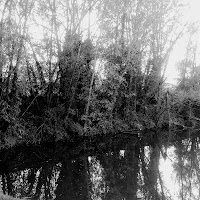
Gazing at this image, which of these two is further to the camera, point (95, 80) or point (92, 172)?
point (95, 80)

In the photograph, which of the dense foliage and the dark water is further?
the dense foliage

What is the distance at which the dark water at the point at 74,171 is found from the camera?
37.3 feet

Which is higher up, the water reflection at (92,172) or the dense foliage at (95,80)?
the dense foliage at (95,80)

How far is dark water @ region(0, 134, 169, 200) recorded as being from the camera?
11367 millimetres

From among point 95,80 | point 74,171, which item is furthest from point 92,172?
point 95,80

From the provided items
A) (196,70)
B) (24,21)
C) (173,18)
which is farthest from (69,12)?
(196,70)

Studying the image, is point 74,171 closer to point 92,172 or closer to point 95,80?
point 92,172

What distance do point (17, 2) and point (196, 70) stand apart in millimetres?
25290

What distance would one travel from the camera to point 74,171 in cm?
1455

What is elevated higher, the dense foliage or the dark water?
the dense foliage

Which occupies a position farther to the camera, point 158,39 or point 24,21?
point 158,39

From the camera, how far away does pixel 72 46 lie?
21062 millimetres

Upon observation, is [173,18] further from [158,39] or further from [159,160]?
[159,160]

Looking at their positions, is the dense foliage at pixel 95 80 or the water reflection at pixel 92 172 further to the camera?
the dense foliage at pixel 95 80
